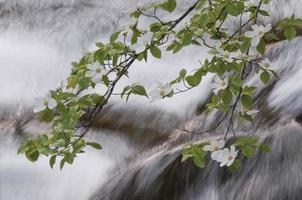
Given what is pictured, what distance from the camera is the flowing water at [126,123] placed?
6.79ft

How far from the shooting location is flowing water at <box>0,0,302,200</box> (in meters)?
2.07

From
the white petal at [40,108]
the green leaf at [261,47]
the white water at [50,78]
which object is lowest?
the white water at [50,78]

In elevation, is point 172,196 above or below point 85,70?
below

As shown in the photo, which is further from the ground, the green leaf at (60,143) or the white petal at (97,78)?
the white petal at (97,78)

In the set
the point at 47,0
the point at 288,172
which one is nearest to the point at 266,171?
the point at 288,172

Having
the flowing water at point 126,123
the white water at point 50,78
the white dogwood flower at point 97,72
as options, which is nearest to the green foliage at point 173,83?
the white dogwood flower at point 97,72

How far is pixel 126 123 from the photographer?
286 centimetres

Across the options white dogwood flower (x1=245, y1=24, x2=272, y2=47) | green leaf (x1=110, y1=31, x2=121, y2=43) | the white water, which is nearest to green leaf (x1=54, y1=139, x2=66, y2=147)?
green leaf (x1=110, y1=31, x2=121, y2=43)

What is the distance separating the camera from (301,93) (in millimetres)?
2238

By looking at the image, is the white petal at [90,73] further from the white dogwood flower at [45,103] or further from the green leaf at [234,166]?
the green leaf at [234,166]

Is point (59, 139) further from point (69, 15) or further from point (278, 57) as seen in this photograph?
point (69, 15)

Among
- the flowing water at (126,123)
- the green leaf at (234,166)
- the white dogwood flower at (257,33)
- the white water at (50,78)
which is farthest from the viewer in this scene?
the white water at (50,78)

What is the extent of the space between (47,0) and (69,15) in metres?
0.29

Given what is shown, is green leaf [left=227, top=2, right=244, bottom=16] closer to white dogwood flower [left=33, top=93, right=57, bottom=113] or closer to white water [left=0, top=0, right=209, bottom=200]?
white dogwood flower [left=33, top=93, right=57, bottom=113]
